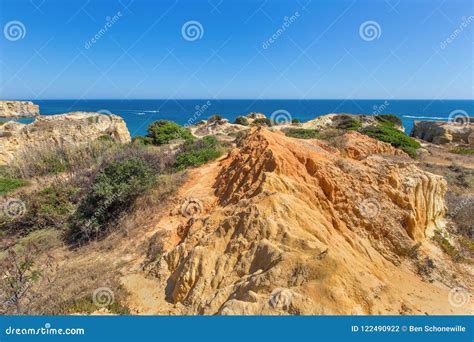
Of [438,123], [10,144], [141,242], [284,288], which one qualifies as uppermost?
[438,123]

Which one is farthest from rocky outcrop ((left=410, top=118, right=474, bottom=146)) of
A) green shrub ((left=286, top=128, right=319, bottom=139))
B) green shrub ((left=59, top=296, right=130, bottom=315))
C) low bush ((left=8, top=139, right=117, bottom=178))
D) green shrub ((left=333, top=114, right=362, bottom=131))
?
green shrub ((left=59, top=296, right=130, bottom=315))

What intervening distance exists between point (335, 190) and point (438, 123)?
38.3 metres

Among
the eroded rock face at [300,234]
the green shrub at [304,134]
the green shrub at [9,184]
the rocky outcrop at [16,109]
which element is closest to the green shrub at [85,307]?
the eroded rock face at [300,234]

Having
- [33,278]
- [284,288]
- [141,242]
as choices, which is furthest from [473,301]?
[33,278]

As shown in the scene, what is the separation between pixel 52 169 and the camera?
1989 cm

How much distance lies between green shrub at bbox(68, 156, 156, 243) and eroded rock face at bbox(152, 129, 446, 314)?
3218 mm

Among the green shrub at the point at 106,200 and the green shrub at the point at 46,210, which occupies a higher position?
the green shrub at the point at 106,200

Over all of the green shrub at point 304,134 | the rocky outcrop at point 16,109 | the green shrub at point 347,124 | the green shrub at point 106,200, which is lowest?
the rocky outcrop at point 16,109

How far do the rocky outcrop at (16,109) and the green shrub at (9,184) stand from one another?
86863 mm

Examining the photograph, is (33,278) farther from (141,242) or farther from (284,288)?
(284,288)

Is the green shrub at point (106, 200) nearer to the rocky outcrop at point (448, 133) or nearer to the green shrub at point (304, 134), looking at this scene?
the green shrub at point (304, 134)

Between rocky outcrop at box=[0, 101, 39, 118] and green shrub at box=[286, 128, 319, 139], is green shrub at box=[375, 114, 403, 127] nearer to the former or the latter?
green shrub at box=[286, 128, 319, 139]

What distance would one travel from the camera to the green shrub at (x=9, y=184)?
53.0 feet

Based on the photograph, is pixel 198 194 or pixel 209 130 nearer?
pixel 198 194
